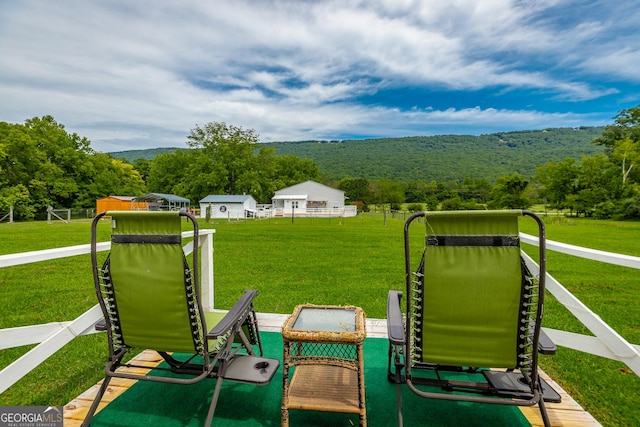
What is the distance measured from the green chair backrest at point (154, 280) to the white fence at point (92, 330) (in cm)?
41

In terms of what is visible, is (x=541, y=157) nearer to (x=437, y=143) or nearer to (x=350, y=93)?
(x=437, y=143)

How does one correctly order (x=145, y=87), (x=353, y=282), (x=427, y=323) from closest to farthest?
(x=427, y=323)
(x=353, y=282)
(x=145, y=87)

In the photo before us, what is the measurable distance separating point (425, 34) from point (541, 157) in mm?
59201

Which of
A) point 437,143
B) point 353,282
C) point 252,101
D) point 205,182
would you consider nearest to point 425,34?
point 353,282

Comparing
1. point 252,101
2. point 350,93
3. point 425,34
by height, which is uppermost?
point 350,93

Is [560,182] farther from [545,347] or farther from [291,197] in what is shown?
[545,347]

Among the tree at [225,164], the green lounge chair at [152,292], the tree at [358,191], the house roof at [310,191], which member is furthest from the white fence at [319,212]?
the green lounge chair at [152,292]

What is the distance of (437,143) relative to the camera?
84000mm

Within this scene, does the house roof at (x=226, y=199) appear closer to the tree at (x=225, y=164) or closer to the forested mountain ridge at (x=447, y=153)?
the tree at (x=225, y=164)

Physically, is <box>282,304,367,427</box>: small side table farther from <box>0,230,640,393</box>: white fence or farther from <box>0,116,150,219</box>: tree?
<box>0,116,150,219</box>: tree

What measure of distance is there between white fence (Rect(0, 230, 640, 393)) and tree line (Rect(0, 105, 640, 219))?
1182 inches

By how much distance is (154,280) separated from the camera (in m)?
1.59

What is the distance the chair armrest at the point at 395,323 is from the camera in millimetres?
1495

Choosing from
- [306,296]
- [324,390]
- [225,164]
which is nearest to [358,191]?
[225,164]
